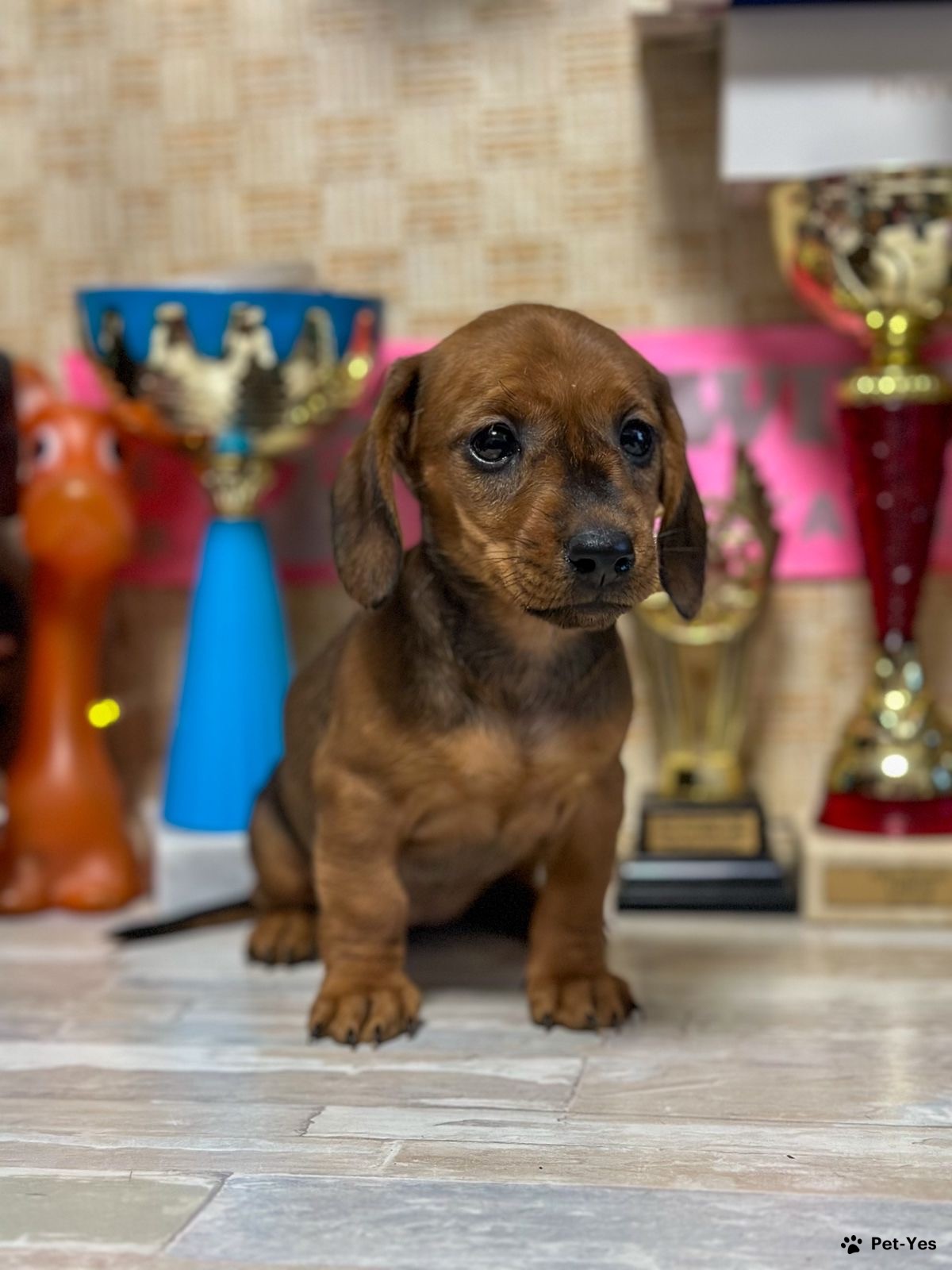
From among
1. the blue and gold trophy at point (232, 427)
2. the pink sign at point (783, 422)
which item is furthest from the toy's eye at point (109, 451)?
the pink sign at point (783, 422)

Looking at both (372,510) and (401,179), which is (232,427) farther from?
(372,510)

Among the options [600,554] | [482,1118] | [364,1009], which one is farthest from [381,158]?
[482,1118]

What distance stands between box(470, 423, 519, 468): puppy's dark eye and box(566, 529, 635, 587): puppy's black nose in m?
0.17

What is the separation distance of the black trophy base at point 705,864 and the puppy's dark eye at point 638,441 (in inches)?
38.6

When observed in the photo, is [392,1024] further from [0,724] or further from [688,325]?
[688,325]

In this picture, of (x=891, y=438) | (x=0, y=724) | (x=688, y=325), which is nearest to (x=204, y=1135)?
(x=0, y=724)

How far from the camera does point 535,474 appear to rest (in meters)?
1.77

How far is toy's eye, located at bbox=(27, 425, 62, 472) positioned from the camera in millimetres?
2719

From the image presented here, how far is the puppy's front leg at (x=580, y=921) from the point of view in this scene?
2041 millimetres

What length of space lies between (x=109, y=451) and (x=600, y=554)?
1.37 m

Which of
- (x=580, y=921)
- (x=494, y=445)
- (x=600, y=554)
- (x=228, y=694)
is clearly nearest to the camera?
(x=600, y=554)

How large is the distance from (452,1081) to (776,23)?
1.74m

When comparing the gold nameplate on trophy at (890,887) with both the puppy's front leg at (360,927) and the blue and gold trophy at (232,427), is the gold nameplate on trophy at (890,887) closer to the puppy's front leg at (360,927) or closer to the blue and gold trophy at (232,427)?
the puppy's front leg at (360,927)

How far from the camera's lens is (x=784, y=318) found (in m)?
2.90
